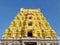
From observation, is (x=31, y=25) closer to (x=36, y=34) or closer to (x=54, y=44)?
(x=36, y=34)

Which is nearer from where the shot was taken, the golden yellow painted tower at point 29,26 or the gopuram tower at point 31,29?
the gopuram tower at point 31,29

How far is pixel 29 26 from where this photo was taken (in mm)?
76688

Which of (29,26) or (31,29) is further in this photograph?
(29,26)

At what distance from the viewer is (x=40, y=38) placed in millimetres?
73938

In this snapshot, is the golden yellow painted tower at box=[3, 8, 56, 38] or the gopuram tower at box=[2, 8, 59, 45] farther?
the golden yellow painted tower at box=[3, 8, 56, 38]

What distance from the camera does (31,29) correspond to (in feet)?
249

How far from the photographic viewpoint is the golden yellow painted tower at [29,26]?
7525 cm

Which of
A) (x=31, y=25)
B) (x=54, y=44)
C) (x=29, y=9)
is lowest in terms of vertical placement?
(x=54, y=44)

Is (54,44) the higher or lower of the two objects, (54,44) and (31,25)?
the lower

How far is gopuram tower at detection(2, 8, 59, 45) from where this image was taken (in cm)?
7369

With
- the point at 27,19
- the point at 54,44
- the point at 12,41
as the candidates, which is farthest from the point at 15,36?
the point at 54,44

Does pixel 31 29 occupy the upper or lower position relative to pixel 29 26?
lower

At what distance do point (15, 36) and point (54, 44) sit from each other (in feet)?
39.8

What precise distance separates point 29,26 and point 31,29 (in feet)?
4.29
